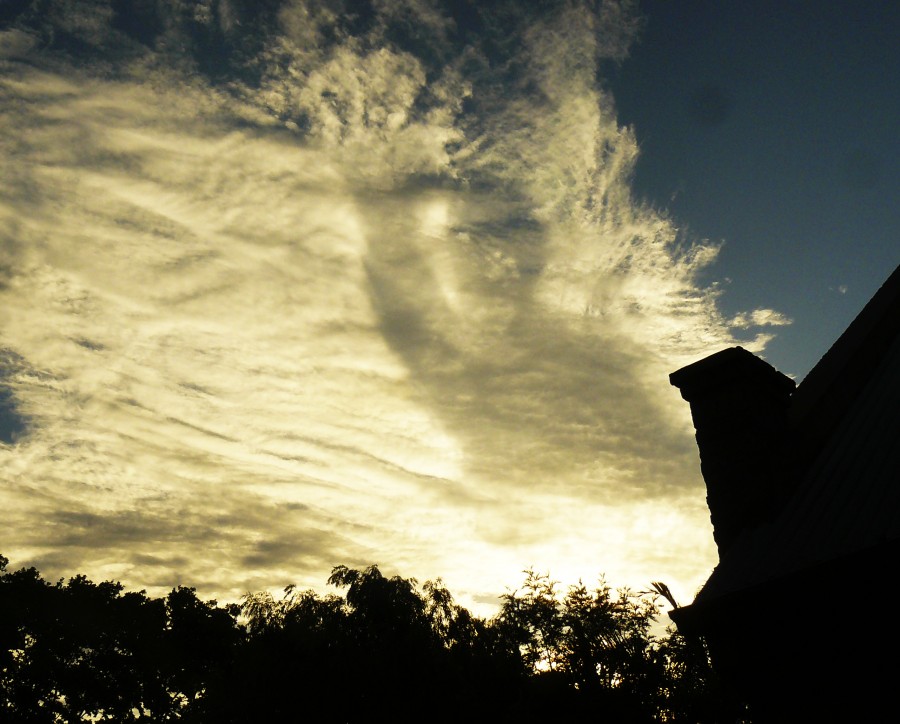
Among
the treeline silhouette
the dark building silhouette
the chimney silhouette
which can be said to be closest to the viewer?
the dark building silhouette

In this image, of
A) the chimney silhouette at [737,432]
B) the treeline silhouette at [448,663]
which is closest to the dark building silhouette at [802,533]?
the chimney silhouette at [737,432]

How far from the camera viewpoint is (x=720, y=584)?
701 centimetres

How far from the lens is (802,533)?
693 centimetres

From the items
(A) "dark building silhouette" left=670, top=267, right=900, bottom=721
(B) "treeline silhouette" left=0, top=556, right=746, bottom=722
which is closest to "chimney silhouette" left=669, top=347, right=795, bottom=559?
(A) "dark building silhouette" left=670, top=267, right=900, bottom=721

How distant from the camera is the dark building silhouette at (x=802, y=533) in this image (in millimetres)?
6148

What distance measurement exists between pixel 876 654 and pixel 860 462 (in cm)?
217

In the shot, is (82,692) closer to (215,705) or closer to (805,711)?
(215,705)

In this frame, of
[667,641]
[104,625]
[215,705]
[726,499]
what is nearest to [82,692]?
[104,625]

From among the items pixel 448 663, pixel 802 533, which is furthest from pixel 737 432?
pixel 448 663

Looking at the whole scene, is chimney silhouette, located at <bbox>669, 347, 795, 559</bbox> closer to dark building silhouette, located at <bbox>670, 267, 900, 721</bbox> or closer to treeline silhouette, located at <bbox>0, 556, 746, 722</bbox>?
dark building silhouette, located at <bbox>670, 267, 900, 721</bbox>

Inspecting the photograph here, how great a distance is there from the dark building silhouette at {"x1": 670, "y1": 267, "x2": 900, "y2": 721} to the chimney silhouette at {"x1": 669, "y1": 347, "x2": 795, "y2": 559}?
2 centimetres

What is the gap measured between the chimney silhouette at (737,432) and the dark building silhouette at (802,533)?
0.02 metres

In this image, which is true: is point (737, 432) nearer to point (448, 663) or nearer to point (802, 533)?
point (802, 533)

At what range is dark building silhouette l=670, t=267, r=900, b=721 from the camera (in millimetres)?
6148
